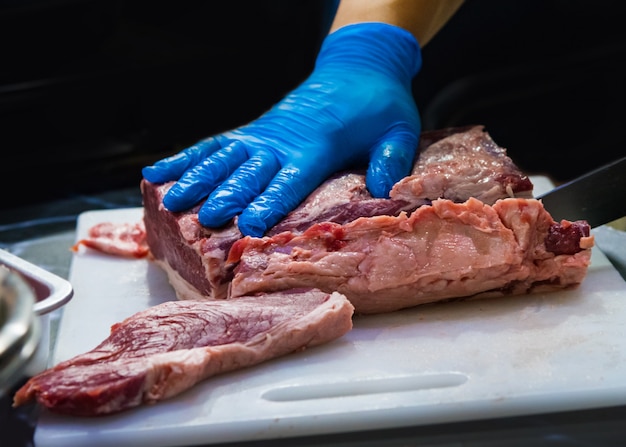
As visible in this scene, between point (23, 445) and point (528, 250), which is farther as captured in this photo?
point (528, 250)

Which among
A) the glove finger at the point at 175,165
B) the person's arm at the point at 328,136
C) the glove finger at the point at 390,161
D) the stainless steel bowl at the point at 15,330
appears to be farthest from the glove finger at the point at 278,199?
the stainless steel bowl at the point at 15,330

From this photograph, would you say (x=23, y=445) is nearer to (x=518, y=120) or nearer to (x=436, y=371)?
(x=436, y=371)

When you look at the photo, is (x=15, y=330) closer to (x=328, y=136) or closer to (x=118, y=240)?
(x=328, y=136)

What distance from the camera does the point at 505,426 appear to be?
2.15 metres

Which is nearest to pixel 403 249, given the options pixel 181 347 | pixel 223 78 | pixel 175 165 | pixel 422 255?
pixel 422 255

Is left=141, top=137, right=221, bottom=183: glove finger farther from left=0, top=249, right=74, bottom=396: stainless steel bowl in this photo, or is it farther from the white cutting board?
left=0, top=249, right=74, bottom=396: stainless steel bowl

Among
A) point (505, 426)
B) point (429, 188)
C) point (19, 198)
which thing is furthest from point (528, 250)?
point (19, 198)

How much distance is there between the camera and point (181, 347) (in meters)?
2.23

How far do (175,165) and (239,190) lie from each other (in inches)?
13.8

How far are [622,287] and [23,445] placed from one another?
2.08 metres

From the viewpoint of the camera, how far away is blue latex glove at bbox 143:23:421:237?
8.95 feet

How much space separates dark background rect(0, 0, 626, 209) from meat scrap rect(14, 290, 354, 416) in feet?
6.37

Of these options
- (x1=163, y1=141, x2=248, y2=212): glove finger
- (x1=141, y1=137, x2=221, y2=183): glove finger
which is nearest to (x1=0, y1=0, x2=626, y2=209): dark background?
(x1=141, y1=137, x2=221, y2=183): glove finger

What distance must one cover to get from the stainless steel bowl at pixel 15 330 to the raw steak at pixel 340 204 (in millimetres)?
1147
